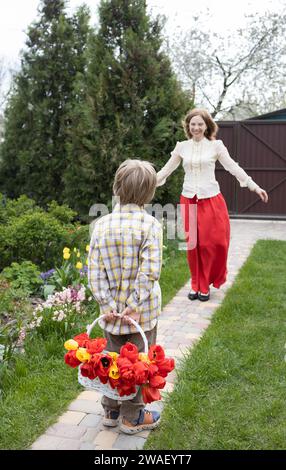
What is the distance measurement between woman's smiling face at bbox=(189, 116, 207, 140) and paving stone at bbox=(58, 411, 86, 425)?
2.90 m

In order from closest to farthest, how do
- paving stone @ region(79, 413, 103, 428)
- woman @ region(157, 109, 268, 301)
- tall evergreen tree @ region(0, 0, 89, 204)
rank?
paving stone @ region(79, 413, 103, 428), woman @ region(157, 109, 268, 301), tall evergreen tree @ region(0, 0, 89, 204)

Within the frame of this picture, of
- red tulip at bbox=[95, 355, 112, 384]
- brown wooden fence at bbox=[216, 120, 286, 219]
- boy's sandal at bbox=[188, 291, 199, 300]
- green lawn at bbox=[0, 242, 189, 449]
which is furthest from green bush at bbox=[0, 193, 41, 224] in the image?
brown wooden fence at bbox=[216, 120, 286, 219]

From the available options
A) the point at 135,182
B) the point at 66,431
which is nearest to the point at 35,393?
the point at 66,431

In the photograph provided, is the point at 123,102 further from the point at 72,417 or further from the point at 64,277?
the point at 72,417

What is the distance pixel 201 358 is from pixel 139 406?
977 millimetres

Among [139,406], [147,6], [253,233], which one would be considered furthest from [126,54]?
[139,406]

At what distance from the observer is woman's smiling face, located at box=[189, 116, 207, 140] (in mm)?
4695

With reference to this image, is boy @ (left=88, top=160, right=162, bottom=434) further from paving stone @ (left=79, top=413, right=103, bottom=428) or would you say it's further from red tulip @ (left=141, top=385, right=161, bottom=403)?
paving stone @ (left=79, top=413, right=103, bottom=428)

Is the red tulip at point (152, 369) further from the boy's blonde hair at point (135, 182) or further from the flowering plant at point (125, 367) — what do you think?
the boy's blonde hair at point (135, 182)

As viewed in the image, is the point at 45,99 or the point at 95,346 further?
the point at 45,99

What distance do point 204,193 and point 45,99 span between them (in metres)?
5.58

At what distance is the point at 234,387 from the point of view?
→ 3.16 metres

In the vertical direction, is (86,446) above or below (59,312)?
below

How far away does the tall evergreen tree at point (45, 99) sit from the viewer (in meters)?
9.44
